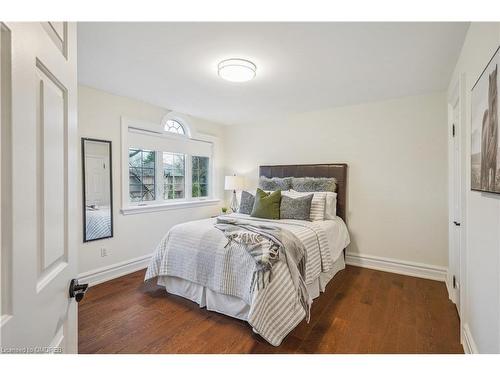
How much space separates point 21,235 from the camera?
0.56 meters

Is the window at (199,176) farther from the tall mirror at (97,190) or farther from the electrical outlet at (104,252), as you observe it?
the electrical outlet at (104,252)

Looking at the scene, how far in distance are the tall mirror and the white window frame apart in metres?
0.20

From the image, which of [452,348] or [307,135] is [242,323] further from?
[307,135]

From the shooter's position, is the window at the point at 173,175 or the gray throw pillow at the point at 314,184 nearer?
the gray throw pillow at the point at 314,184

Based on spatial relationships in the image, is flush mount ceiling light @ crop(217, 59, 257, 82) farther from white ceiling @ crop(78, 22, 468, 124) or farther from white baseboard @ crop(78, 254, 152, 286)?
white baseboard @ crop(78, 254, 152, 286)

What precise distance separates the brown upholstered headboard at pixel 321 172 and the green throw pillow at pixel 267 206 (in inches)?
32.9

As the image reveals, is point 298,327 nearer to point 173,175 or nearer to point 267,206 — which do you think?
point 267,206

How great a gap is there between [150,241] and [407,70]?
383 cm

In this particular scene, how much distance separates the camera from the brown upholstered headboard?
11.8ft

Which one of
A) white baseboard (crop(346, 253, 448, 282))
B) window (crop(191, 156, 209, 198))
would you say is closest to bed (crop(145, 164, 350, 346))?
white baseboard (crop(346, 253, 448, 282))

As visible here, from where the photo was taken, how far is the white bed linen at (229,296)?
Answer: 2152 mm

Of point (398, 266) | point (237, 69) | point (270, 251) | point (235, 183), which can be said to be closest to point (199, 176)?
point (235, 183)

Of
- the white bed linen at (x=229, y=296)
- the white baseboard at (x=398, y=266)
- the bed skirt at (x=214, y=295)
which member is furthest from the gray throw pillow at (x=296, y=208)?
the white baseboard at (x=398, y=266)
